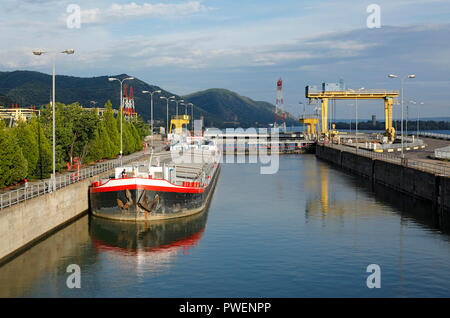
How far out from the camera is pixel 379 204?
54.6 meters

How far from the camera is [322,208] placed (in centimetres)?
5250

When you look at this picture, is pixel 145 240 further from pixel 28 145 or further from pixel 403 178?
pixel 403 178

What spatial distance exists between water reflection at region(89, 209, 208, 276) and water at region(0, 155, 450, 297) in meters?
0.07

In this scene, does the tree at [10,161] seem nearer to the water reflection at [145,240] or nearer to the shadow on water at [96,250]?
the shadow on water at [96,250]

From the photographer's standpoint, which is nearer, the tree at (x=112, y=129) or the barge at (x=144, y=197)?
the barge at (x=144, y=197)

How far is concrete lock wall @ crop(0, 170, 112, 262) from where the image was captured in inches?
1190

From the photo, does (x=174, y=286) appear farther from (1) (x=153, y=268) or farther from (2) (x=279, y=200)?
(2) (x=279, y=200)

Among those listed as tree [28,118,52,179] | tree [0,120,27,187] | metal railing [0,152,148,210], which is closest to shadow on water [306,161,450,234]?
metal railing [0,152,148,210]

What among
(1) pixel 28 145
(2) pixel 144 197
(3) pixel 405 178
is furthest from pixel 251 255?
(3) pixel 405 178

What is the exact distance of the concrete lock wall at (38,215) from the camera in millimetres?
30234

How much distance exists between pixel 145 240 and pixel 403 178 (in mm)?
36233

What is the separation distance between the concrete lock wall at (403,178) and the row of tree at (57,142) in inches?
1485

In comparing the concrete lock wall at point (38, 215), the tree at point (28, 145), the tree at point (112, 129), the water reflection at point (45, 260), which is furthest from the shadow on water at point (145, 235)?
the tree at point (112, 129)
